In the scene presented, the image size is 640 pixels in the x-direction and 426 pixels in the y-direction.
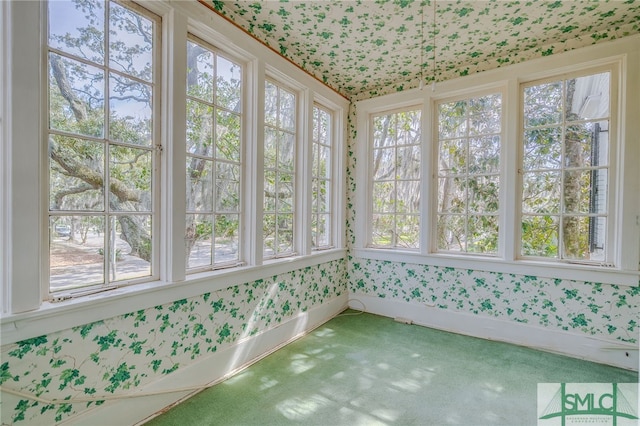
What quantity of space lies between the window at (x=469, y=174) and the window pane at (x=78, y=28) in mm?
2941

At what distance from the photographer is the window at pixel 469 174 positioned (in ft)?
9.23

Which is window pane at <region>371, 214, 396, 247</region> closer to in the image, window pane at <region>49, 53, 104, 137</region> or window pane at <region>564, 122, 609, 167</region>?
window pane at <region>564, 122, 609, 167</region>

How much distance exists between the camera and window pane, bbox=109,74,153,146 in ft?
5.16

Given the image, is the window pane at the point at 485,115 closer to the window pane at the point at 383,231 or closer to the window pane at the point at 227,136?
the window pane at the point at 383,231

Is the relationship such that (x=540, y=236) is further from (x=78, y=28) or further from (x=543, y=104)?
(x=78, y=28)

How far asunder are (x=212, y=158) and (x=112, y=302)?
1.08 m

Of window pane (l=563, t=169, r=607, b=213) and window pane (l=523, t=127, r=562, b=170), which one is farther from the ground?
window pane (l=523, t=127, r=562, b=170)

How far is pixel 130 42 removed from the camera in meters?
1.63

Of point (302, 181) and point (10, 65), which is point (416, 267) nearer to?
point (302, 181)

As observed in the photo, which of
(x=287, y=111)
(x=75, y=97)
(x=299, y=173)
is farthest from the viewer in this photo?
(x=299, y=173)

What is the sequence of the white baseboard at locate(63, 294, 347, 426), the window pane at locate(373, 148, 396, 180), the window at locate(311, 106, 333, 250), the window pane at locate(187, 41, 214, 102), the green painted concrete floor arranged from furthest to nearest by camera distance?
the window pane at locate(373, 148, 396, 180), the window at locate(311, 106, 333, 250), the window pane at locate(187, 41, 214, 102), the green painted concrete floor, the white baseboard at locate(63, 294, 347, 426)

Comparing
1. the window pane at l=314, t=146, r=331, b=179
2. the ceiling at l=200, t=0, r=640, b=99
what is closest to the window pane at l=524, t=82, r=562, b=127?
the ceiling at l=200, t=0, r=640, b=99

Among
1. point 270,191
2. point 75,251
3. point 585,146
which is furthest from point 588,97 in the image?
point 75,251

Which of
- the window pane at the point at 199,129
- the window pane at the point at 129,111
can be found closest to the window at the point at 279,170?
the window pane at the point at 199,129
